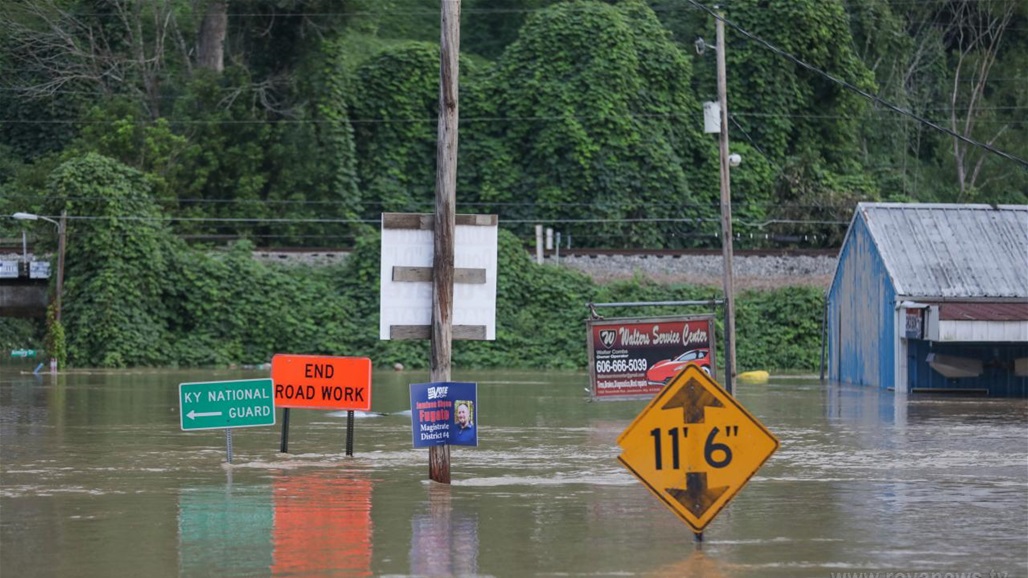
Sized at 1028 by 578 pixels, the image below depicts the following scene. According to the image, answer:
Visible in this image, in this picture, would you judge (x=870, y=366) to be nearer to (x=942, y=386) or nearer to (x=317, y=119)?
(x=942, y=386)

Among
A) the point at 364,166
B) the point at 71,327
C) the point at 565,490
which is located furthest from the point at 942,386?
the point at 364,166

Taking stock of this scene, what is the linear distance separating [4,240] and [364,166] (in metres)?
16.4

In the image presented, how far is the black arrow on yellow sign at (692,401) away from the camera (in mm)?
11211

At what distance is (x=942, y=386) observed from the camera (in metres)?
34.9

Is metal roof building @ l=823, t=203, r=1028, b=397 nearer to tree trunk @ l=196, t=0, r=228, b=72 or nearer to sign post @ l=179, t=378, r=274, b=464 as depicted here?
sign post @ l=179, t=378, r=274, b=464

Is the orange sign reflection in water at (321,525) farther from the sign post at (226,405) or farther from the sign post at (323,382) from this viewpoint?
the sign post at (323,382)

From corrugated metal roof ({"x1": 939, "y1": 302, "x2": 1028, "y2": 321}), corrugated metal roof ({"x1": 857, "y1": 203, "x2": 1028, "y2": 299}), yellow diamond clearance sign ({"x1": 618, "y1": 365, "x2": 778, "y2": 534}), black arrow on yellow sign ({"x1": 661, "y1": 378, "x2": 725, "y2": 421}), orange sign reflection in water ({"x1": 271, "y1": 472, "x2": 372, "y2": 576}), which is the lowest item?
orange sign reflection in water ({"x1": 271, "y1": 472, "x2": 372, "y2": 576})

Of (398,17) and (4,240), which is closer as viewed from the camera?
(4,240)

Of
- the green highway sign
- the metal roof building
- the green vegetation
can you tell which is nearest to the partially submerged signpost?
the green highway sign

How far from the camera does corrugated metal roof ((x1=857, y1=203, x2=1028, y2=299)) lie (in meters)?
34.5

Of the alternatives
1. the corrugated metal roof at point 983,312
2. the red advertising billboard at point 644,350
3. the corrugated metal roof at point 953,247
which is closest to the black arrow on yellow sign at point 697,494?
the red advertising billboard at point 644,350

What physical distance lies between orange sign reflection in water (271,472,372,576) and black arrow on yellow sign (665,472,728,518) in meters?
2.52

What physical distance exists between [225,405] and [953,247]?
24.4 m

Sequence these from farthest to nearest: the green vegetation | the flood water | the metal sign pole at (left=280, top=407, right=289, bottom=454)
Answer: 1. the green vegetation
2. the metal sign pole at (left=280, top=407, right=289, bottom=454)
3. the flood water
